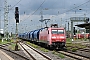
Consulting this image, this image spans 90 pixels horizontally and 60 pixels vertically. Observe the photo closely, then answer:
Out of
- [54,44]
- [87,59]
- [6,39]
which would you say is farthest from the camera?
[6,39]

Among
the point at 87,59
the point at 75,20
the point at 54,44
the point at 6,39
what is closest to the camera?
the point at 87,59

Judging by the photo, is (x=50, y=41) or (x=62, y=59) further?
(x=50, y=41)

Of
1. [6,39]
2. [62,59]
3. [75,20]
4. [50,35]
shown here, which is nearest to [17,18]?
[50,35]

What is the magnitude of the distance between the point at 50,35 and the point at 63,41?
176cm

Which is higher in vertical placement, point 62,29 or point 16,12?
point 16,12

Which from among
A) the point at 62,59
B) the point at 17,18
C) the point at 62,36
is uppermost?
the point at 17,18

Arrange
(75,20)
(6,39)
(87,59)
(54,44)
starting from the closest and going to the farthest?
(87,59) < (54,44) < (6,39) < (75,20)

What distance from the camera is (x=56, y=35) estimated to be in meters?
31.8

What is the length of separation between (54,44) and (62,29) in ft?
7.33

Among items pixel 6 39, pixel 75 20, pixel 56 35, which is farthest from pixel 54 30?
pixel 75 20

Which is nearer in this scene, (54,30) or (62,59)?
(62,59)

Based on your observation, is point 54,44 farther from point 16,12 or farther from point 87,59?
point 87,59

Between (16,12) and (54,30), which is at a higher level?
(16,12)

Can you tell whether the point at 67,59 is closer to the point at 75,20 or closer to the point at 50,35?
the point at 50,35
